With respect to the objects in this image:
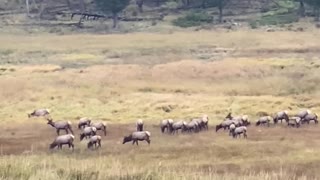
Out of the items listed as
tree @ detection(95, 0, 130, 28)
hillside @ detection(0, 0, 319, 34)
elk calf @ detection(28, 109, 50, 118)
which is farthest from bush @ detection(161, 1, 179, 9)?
elk calf @ detection(28, 109, 50, 118)

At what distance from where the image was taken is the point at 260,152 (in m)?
27.6

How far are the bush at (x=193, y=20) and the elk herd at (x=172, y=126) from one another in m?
55.1

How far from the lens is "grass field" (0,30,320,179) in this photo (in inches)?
889

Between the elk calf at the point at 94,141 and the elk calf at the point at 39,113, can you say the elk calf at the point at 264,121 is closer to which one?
the elk calf at the point at 94,141

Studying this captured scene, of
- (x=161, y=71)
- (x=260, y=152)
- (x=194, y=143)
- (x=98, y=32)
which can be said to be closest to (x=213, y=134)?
(x=194, y=143)

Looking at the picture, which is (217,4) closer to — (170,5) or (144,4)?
(170,5)

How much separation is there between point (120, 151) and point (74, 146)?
2114 millimetres

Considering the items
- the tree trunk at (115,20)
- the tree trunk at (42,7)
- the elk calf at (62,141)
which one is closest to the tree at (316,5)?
the tree trunk at (115,20)

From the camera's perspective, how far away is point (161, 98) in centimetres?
4181

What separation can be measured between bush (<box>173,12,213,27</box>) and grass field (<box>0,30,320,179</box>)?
12.9 metres

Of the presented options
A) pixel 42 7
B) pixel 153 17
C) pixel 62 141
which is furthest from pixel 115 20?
pixel 62 141

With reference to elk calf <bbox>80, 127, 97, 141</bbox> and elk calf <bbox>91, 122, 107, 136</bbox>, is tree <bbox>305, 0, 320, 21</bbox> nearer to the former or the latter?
elk calf <bbox>91, 122, 107, 136</bbox>

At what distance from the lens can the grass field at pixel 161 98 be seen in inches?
889

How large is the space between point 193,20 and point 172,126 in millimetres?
60763
